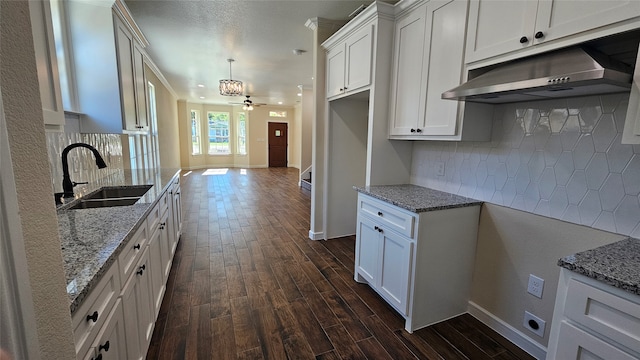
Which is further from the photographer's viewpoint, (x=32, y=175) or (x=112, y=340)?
(x=112, y=340)

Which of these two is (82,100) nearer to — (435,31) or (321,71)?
(321,71)

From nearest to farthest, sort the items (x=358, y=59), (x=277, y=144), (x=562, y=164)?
1. (x=562, y=164)
2. (x=358, y=59)
3. (x=277, y=144)

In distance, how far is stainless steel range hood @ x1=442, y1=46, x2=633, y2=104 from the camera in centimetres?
113

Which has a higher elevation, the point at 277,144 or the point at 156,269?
the point at 277,144

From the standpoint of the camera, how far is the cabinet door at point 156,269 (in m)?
1.84

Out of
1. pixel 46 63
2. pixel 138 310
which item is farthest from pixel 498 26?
pixel 138 310

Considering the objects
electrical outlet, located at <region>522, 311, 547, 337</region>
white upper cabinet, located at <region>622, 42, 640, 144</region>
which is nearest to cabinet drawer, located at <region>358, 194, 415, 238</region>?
electrical outlet, located at <region>522, 311, 547, 337</region>

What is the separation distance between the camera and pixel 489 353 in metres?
1.78

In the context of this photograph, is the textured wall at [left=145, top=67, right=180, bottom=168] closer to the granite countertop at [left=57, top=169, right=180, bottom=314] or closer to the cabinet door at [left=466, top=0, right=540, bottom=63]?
the granite countertop at [left=57, top=169, right=180, bottom=314]

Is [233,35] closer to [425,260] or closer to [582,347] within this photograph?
[425,260]

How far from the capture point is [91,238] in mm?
1209

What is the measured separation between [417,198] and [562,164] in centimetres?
86

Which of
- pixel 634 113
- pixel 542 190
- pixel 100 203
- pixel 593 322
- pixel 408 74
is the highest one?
pixel 408 74

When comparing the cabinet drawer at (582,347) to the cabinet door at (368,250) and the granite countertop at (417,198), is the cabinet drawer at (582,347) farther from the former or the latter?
the cabinet door at (368,250)
